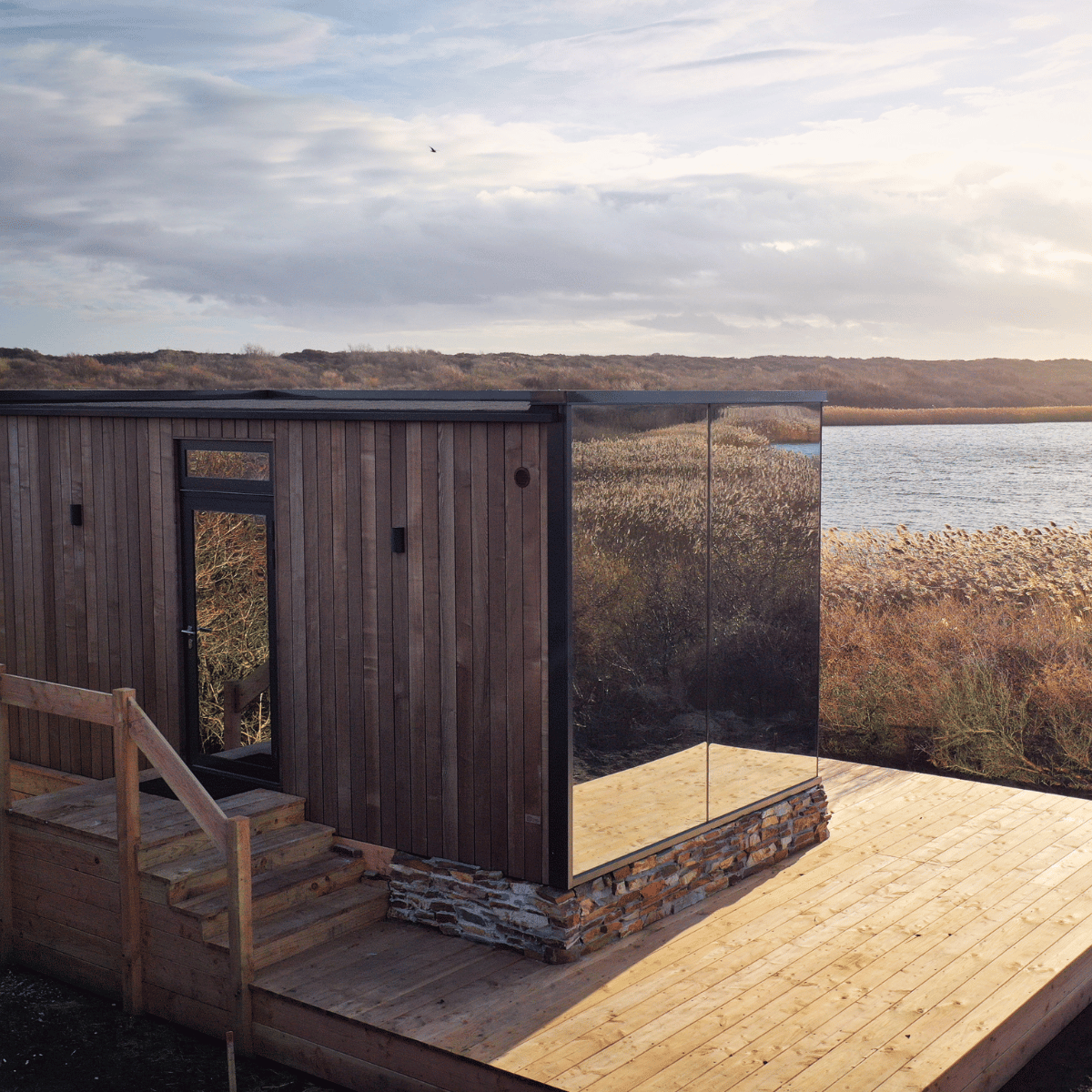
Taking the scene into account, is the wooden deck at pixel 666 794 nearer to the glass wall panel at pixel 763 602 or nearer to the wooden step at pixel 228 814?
the glass wall panel at pixel 763 602

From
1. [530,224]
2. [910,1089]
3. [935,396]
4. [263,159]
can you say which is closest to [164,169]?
[263,159]

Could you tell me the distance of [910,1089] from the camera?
3.62 metres

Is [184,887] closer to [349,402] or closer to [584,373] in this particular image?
[349,402]

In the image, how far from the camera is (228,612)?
230 inches

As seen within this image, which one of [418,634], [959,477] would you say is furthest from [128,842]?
[959,477]

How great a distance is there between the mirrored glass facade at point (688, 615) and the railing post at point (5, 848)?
114 inches

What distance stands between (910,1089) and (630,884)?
1593mm

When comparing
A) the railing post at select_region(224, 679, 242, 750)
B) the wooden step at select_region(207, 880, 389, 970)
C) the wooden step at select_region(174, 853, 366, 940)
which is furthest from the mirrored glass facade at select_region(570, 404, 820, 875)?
the railing post at select_region(224, 679, 242, 750)

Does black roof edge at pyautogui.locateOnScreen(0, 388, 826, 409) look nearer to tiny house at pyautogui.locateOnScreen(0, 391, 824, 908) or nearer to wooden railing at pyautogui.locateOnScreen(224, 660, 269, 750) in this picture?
tiny house at pyautogui.locateOnScreen(0, 391, 824, 908)

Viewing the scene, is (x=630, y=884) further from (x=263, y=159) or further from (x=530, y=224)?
(x=263, y=159)

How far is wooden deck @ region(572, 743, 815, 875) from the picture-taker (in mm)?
4730

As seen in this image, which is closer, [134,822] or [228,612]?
[134,822]

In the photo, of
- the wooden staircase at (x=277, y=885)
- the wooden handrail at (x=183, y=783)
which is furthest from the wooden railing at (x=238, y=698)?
the wooden handrail at (x=183, y=783)

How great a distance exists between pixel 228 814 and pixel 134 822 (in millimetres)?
535
